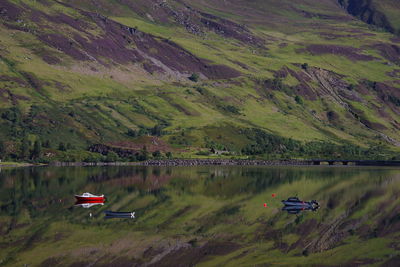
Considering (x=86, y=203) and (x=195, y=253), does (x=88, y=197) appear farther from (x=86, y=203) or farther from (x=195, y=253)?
(x=195, y=253)

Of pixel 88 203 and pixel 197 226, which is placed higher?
pixel 197 226

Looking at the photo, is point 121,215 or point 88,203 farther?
point 88,203

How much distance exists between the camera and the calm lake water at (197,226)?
233 feet

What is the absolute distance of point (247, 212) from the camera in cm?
10406

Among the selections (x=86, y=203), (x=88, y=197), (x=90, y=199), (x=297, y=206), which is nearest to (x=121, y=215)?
(x=88, y=197)

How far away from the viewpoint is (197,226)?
90.1m

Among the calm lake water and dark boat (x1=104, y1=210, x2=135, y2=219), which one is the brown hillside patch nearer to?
the calm lake water

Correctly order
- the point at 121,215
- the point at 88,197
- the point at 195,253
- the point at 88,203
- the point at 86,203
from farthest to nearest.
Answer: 1. the point at 86,203
2. the point at 88,203
3. the point at 88,197
4. the point at 121,215
5. the point at 195,253

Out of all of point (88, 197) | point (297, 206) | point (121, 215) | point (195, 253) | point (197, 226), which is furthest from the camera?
point (88, 197)

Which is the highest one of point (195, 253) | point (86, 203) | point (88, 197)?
point (195, 253)

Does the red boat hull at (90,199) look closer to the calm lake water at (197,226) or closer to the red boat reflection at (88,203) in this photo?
the red boat reflection at (88,203)

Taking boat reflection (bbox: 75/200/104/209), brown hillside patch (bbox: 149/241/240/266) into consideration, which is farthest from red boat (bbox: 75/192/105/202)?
brown hillside patch (bbox: 149/241/240/266)

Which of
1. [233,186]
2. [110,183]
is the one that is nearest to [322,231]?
[233,186]

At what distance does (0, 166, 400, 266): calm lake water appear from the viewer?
71.1 meters
